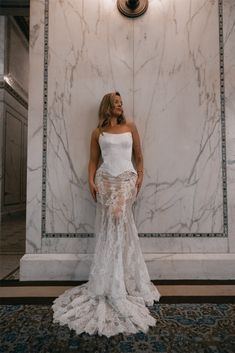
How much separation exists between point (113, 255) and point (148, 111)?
5.01ft

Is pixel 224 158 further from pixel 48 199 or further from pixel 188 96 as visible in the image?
pixel 48 199

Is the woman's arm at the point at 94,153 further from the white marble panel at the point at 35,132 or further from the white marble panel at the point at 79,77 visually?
the white marble panel at the point at 35,132

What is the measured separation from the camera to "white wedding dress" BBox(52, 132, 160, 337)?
196 centimetres

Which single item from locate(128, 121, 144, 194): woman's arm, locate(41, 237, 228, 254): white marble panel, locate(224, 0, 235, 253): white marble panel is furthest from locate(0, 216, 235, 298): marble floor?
A: locate(128, 121, 144, 194): woman's arm

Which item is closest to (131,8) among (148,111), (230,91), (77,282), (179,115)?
(148,111)

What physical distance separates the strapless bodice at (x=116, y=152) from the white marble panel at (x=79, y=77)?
0.45m

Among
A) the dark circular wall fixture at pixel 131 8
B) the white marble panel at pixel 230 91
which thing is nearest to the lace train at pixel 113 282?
the white marble panel at pixel 230 91

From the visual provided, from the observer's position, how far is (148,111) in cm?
296

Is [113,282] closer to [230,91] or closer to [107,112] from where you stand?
[107,112]

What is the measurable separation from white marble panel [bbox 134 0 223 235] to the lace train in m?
0.54

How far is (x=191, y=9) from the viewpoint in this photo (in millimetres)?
2996

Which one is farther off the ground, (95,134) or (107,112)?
(107,112)

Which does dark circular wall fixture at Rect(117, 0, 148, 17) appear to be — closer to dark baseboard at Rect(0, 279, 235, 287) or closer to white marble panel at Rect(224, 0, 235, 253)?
white marble panel at Rect(224, 0, 235, 253)

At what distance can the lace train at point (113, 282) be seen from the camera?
1950 millimetres
